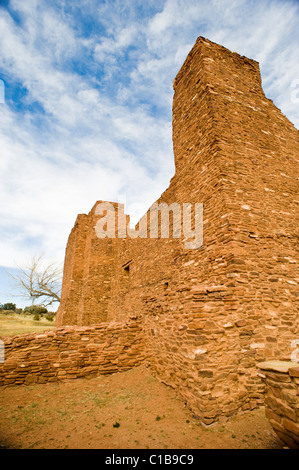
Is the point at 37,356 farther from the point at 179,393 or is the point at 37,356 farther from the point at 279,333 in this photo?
the point at 279,333

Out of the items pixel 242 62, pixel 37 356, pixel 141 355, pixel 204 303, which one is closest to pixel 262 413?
pixel 204 303

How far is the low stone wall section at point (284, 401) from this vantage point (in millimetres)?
2941

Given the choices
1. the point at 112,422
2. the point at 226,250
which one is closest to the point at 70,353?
the point at 112,422

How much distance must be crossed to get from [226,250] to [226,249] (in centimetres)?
2

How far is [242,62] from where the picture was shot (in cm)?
846

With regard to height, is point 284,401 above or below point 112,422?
above

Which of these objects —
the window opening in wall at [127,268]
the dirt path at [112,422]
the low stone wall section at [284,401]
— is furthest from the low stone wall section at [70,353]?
the window opening in wall at [127,268]

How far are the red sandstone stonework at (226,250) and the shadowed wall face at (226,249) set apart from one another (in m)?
0.03

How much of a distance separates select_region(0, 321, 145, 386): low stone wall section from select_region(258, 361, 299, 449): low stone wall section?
4.09 metres

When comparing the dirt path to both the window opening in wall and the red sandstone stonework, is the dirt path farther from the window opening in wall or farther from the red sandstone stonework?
the window opening in wall

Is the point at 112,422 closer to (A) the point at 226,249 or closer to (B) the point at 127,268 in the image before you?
(A) the point at 226,249

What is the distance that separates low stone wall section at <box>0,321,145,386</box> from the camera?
18.2ft

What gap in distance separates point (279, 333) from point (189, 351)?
6.94 feet

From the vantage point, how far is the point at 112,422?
4.02 meters
